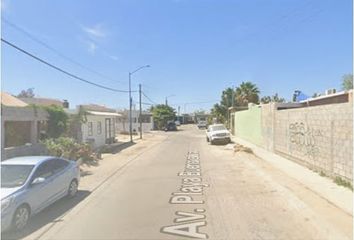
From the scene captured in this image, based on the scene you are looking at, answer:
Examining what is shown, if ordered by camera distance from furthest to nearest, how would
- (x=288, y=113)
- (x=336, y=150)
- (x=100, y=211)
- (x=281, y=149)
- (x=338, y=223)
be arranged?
(x=281, y=149)
(x=288, y=113)
(x=336, y=150)
(x=100, y=211)
(x=338, y=223)

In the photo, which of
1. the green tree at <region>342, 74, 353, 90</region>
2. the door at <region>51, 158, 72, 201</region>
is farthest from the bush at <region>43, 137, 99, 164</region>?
the green tree at <region>342, 74, 353, 90</region>

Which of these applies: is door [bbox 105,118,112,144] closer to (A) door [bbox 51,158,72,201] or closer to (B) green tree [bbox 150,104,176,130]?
(A) door [bbox 51,158,72,201]

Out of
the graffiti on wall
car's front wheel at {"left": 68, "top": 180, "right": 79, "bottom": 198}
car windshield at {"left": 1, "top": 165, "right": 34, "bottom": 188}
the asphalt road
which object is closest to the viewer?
the asphalt road

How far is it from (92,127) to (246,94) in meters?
43.6

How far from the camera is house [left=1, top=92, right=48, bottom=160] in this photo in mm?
20547

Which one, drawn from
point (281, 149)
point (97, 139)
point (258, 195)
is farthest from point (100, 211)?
point (97, 139)

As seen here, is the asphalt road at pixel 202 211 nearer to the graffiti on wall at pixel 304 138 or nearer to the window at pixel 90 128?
the graffiti on wall at pixel 304 138

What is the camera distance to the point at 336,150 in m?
16.1

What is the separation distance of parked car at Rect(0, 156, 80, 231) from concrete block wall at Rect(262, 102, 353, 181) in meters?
8.26

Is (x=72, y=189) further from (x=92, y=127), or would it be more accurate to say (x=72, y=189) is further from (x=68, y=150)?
(x=92, y=127)

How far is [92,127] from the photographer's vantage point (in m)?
40.1

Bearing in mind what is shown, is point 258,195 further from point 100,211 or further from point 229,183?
point 100,211

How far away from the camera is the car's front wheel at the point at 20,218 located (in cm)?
1001

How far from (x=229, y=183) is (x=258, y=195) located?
9.37ft
